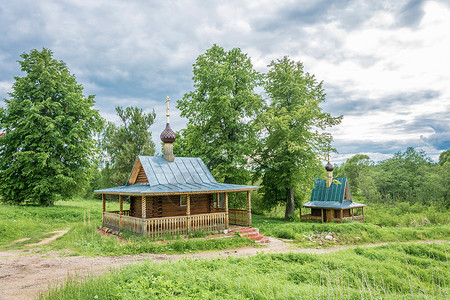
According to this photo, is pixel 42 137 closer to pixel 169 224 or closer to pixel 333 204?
pixel 169 224

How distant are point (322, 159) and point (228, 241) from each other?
43.5ft

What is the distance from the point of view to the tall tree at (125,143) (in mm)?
35156

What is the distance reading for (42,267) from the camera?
Result: 966 centimetres

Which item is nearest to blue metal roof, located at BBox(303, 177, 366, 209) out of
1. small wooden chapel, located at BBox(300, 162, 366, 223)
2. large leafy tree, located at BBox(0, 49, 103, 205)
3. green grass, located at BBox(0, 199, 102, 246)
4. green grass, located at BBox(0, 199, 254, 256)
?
small wooden chapel, located at BBox(300, 162, 366, 223)

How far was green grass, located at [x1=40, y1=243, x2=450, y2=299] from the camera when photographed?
633cm

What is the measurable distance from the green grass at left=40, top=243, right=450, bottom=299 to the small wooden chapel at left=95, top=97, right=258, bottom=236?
212 inches

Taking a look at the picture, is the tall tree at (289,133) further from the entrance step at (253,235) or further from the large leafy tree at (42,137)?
the large leafy tree at (42,137)

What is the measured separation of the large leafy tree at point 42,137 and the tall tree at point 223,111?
1021 centimetres

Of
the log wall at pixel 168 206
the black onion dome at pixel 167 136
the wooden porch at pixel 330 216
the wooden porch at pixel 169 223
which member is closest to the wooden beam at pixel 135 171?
the log wall at pixel 168 206

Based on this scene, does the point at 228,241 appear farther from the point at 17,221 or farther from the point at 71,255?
the point at 17,221

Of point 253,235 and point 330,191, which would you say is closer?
point 253,235

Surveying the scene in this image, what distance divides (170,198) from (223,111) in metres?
8.98

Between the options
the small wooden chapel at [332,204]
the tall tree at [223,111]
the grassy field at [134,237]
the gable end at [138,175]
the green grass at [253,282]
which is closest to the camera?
the green grass at [253,282]

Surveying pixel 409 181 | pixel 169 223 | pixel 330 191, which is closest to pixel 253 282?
pixel 169 223
